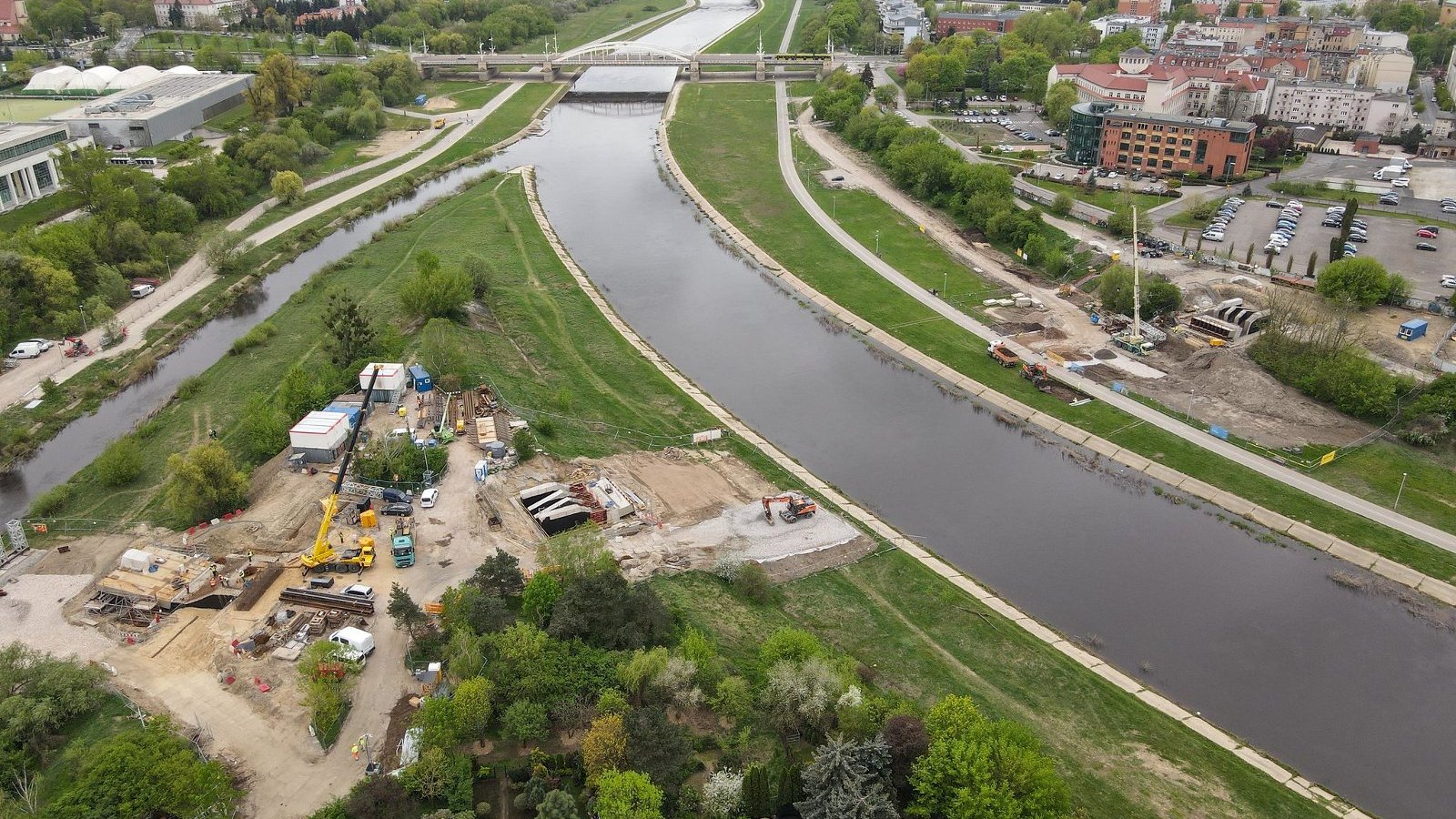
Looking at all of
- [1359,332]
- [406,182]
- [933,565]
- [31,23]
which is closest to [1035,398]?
[933,565]

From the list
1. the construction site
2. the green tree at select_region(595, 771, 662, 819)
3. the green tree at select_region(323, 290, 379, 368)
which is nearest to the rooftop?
the green tree at select_region(323, 290, 379, 368)

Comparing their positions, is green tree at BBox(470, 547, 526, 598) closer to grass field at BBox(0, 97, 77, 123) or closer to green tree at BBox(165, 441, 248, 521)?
green tree at BBox(165, 441, 248, 521)

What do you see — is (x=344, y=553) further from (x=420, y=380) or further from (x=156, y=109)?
(x=156, y=109)

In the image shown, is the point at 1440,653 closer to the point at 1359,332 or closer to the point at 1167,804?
the point at 1167,804

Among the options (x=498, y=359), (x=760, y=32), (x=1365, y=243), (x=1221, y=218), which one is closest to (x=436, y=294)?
(x=498, y=359)

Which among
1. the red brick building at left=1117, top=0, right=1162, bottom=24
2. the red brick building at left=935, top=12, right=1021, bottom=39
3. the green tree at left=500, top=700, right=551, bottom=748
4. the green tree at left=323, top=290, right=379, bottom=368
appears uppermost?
the red brick building at left=1117, top=0, right=1162, bottom=24

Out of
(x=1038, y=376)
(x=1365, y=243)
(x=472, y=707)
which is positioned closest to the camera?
(x=472, y=707)

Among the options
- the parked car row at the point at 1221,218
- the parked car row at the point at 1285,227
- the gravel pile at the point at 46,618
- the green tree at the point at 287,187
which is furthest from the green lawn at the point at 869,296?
the gravel pile at the point at 46,618
